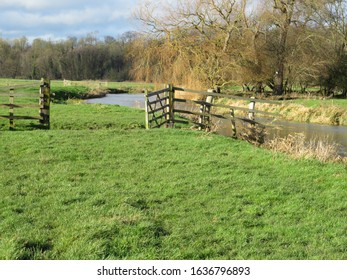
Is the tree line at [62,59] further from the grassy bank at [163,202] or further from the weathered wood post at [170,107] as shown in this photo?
the grassy bank at [163,202]

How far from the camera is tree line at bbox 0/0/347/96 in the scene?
28.3 m

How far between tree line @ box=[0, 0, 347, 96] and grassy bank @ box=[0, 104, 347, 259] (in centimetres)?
1825

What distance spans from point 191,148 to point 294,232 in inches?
227

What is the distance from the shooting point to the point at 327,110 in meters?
25.0

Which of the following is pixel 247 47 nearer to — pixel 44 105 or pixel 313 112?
pixel 313 112

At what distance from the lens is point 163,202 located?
20.5 feet

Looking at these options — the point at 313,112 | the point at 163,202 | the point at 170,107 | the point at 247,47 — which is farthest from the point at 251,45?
the point at 163,202

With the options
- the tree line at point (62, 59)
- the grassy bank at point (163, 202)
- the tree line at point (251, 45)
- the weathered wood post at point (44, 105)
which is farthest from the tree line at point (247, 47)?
the tree line at point (62, 59)

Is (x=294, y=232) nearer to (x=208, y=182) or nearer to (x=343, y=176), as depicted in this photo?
(x=208, y=182)

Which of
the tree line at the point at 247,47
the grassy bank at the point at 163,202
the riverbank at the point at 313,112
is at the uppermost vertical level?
the tree line at the point at 247,47

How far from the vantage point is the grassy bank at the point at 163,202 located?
4.57m

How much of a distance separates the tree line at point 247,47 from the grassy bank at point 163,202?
18248 millimetres

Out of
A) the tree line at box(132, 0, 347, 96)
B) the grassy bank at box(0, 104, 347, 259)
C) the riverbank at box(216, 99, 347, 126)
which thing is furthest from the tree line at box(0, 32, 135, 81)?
the grassy bank at box(0, 104, 347, 259)

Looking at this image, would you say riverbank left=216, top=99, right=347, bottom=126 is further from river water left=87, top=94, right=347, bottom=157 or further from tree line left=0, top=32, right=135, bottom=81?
tree line left=0, top=32, right=135, bottom=81
